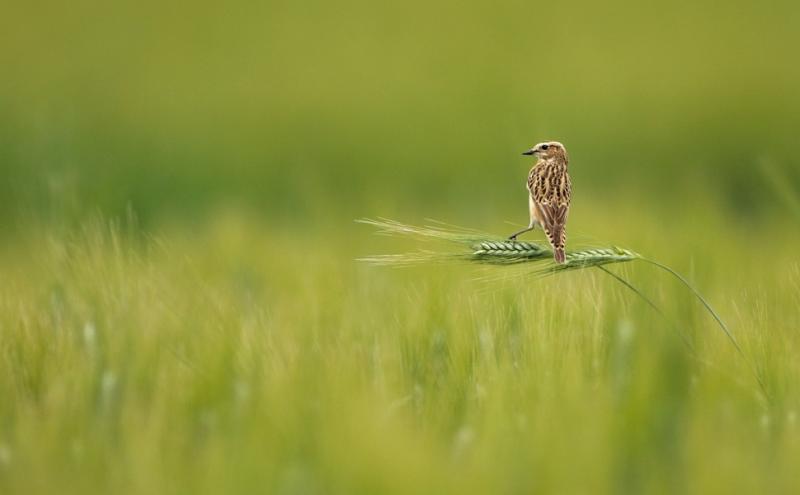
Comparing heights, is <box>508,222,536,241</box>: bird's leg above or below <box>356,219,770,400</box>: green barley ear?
above

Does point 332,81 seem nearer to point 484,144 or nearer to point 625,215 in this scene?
point 484,144

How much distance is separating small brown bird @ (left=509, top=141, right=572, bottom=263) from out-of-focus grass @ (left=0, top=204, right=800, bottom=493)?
0.22m

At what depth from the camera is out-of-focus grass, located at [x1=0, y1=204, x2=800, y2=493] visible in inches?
98.9

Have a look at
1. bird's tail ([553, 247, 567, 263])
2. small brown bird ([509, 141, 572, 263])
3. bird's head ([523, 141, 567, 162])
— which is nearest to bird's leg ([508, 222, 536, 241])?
small brown bird ([509, 141, 572, 263])

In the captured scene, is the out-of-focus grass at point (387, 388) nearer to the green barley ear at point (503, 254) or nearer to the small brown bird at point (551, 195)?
the green barley ear at point (503, 254)

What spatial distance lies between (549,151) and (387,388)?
111 cm

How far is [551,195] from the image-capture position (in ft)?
11.5

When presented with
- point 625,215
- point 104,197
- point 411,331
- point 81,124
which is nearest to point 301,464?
point 411,331

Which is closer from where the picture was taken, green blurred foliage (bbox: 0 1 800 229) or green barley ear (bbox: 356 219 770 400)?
green barley ear (bbox: 356 219 770 400)

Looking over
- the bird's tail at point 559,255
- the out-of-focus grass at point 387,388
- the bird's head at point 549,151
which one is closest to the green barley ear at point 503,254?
the bird's tail at point 559,255

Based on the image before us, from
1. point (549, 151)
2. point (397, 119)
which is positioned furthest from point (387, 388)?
point (397, 119)

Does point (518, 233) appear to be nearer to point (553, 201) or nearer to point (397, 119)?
point (553, 201)

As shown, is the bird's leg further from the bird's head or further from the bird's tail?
the bird's head

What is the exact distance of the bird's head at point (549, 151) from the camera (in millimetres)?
3807
